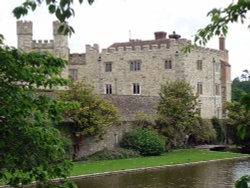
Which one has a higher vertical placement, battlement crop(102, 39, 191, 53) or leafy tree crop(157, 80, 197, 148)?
battlement crop(102, 39, 191, 53)

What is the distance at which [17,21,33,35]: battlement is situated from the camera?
4412cm

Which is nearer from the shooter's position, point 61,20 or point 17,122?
point 61,20

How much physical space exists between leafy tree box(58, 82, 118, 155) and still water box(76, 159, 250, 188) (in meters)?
5.41

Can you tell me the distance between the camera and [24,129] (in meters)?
7.89

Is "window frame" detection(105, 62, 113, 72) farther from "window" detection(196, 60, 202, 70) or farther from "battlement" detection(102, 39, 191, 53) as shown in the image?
"window" detection(196, 60, 202, 70)

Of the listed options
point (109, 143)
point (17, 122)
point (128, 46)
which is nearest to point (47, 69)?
point (17, 122)

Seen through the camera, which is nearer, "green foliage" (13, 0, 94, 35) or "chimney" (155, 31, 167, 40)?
"green foliage" (13, 0, 94, 35)

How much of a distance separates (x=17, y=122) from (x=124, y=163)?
21321 mm

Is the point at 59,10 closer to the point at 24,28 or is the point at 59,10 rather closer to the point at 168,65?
the point at 24,28

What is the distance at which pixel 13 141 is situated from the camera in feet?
26.4

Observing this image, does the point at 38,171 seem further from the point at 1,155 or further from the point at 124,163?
the point at 124,163

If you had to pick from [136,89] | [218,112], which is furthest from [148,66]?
[218,112]

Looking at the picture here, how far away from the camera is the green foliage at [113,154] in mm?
31580

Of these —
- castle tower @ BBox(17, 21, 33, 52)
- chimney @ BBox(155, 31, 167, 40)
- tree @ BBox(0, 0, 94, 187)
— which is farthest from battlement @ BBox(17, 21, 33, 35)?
tree @ BBox(0, 0, 94, 187)
